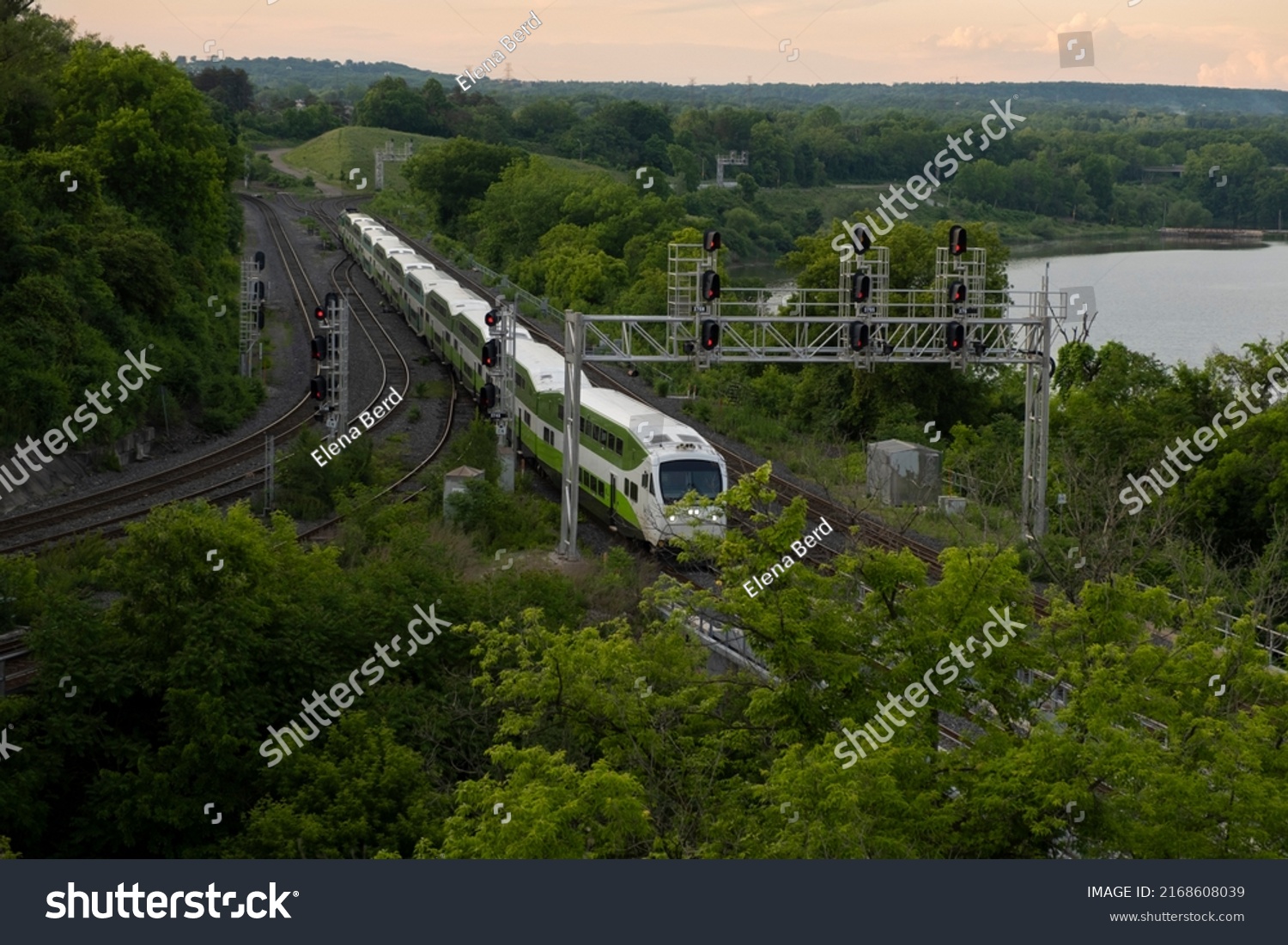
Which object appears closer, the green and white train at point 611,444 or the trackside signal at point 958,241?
the trackside signal at point 958,241

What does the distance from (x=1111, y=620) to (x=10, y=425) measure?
79.1ft

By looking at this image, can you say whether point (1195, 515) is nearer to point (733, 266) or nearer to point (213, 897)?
point (213, 897)

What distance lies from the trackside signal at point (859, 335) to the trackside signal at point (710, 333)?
2772 millimetres

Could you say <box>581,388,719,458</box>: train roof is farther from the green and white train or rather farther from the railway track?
the railway track

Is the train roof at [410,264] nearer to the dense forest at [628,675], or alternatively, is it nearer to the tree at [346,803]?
the dense forest at [628,675]

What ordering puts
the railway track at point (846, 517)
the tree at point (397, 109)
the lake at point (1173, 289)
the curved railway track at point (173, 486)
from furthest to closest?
the tree at point (397, 109)
the lake at point (1173, 289)
the curved railway track at point (173, 486)
the railway track at point (846, 517)

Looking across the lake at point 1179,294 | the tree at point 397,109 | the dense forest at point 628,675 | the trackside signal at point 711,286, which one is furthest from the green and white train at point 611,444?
the tree at point 397,109

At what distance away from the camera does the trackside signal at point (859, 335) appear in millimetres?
25266

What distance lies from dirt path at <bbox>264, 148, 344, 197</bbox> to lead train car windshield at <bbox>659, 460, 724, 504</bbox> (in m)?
89.9

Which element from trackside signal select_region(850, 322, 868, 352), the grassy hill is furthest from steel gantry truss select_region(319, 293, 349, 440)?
the grassy hill

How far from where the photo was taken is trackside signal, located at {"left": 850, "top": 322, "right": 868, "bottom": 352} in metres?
25.3

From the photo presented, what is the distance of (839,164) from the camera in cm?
13138

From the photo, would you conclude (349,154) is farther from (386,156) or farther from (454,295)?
(454,295)

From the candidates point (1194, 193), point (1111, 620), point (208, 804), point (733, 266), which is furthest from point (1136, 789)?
point (1194, 193)
